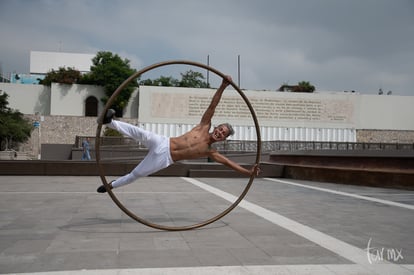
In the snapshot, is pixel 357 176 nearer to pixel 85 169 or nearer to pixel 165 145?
pixel 165 145

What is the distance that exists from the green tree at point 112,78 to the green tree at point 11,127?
10.0 m

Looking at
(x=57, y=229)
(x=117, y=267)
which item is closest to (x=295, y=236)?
(x=117, y=267)

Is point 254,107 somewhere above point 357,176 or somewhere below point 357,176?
above

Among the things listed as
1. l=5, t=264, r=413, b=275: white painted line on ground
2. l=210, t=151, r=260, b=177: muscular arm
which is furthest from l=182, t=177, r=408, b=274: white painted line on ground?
l=210, t=151, r=260, b=177: muscular arm

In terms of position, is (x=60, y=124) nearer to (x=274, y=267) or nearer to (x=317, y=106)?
(x=317, y=106)

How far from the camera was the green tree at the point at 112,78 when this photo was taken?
5541cm

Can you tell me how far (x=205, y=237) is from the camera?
283 inches

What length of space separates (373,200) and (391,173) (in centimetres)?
418

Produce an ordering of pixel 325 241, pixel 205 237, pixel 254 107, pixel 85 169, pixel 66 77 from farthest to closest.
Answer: pixel 66 77 → pixel 254 107 → pixel 85 169 → pixel 205 237 → pixel 325 241

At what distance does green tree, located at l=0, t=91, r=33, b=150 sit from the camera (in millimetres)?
46719

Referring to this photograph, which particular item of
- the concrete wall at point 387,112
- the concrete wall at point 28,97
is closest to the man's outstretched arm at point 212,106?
the concrete wall at point 28,97

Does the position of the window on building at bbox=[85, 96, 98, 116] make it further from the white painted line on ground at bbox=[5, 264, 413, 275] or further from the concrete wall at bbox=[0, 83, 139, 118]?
the white painted line on ground at bbox=[5, 264, 413, 275]

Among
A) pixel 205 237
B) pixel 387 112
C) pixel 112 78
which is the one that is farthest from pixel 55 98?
pixel 205 237

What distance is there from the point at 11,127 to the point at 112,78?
Result: 14022 mm
